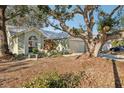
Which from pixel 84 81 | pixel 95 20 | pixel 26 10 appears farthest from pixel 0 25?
pixel 84 81

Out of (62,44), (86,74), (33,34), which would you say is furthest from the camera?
(62,44)

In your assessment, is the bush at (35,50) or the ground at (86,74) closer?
the ground at (86,74)

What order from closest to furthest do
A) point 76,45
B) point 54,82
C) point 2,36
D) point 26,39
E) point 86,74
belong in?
point 54,82
point 86,74
point 2,36
point 26,39
point 76,45

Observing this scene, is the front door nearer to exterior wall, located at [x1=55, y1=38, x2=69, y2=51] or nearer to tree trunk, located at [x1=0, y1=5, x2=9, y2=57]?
exterior wall, located at [x1=55, y1=38, x2=69, y2=51]

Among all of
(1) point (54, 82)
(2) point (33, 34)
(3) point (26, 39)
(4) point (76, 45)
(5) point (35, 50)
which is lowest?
(1) point (54, 82)

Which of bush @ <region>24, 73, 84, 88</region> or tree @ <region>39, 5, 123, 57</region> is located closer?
bush @ <region>24, 73, 84, 88</region>

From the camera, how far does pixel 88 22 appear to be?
15.2 metres

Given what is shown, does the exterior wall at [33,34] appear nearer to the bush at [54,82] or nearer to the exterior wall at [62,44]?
the exterior wall at [62,44]

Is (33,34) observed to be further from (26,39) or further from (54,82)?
(54,82)

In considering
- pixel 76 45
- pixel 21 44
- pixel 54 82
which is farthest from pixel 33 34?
pixel 54 82

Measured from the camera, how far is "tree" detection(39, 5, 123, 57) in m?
14.5

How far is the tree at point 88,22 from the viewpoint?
14512 millimetres

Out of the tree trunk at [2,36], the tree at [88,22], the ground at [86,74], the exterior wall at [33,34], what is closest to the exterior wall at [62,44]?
the exterior wall at [33,34]

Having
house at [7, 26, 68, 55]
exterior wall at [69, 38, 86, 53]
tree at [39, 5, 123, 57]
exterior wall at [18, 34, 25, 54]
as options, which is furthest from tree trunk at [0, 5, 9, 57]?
exterior wall at [69, 38, 86, 53]
